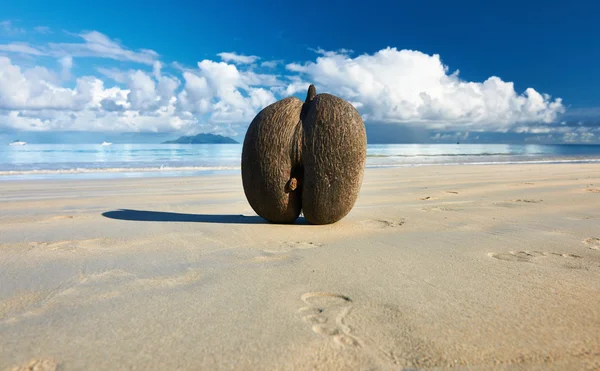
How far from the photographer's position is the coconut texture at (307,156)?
490 cm

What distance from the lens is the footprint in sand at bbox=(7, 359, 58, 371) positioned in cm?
193

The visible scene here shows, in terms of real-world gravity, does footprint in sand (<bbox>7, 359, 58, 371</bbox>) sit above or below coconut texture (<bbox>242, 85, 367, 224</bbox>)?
below

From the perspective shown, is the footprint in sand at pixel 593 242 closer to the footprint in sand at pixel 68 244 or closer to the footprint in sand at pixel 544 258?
the footprint in sand at pixel 544 258

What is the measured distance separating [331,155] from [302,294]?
2.37m

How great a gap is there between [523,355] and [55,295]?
3.07 metres

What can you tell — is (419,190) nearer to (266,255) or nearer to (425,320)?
(266,255)

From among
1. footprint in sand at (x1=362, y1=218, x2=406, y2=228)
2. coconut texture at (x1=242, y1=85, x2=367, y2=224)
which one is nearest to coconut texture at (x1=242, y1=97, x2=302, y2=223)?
coconut texture at (x1=242, y1=85, x2=367, y2=224)

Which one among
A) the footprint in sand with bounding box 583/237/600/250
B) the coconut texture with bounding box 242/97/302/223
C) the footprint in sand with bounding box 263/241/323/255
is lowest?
the footprint in sand with bounding box 263/241/323/255

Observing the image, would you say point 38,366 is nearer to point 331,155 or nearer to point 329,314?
point 329,314

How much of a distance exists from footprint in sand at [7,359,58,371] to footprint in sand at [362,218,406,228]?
159 inches

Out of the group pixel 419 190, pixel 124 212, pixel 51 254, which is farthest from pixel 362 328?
pixel 419 190

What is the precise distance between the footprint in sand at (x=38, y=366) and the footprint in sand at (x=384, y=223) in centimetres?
404

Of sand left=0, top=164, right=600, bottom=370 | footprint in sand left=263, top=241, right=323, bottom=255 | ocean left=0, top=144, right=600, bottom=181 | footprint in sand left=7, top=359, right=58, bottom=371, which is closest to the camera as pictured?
footprint in sand left=7, top=359, right=58, bottom=371

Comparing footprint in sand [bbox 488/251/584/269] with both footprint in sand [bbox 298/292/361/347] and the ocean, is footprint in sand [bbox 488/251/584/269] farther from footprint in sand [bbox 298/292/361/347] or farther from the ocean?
the ocean
